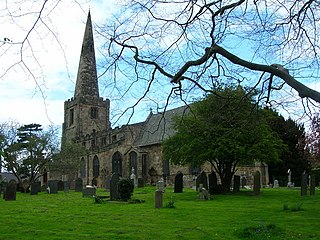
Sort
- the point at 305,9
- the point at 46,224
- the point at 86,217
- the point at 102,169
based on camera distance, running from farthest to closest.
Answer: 1. the point at 102,169
2. the point at 86,217
3. the point at 46,224
4. the point at 305,9

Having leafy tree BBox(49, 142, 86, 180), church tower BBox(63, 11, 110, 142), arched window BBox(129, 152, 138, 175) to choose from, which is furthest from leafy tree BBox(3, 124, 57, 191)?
church tower BBox(63, 11, 110, 142)

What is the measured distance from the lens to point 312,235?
29.3ft

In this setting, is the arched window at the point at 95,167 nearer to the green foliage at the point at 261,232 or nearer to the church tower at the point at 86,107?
the church tower at the point at 86,107

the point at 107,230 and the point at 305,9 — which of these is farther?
the point at 107,230

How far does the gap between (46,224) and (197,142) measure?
44.3 feet

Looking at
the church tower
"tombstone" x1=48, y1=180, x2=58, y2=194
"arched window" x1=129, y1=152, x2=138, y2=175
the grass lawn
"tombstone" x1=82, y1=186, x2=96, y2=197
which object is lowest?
"tombstone" x1=48, y1=180, x2=58, y2=194

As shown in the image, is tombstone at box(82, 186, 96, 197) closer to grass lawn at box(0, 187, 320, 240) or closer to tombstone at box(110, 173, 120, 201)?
tombstone at box(110, 173, 120, 201)

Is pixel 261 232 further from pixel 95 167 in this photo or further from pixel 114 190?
pixel 95 167

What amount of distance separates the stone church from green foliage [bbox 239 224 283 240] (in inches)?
1048

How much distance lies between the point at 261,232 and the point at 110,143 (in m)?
44.4

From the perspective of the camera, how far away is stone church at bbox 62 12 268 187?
44772 mm

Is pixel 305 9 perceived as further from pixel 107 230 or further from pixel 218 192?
pixel 218 192

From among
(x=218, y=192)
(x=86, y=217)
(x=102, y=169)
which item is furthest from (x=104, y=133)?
(x=86, y=217)

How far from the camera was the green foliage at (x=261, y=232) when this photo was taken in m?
8.39
